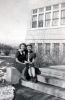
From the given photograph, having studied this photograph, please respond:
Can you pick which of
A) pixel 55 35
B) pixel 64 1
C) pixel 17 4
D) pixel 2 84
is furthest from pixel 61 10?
pixel 2 84

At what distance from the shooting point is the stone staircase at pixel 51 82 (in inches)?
69.6

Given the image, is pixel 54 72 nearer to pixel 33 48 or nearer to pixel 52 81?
pixel 52 81

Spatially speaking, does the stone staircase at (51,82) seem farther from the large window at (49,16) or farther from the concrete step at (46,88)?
the large window at (49,16)

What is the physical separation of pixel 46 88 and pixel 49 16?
50 cm

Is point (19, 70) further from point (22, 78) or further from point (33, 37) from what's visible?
point (33, 37)

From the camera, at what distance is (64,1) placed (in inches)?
70.7

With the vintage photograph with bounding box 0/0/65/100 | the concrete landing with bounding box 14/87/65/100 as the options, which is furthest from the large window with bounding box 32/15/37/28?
the concrete landing with bounding box 14/87/65/100

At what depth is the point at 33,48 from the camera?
70.5 inches

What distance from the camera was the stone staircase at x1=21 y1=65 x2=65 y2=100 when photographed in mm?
1769

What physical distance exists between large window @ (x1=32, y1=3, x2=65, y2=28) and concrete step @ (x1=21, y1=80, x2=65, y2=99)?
405mm

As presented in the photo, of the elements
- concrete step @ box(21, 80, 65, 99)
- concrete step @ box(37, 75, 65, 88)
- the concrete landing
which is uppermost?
concrete step @ box(37, 75, 65, 88)

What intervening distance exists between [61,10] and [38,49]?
0.32m

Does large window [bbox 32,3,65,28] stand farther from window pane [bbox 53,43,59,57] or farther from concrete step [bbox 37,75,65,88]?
concrete step [bbox 37,75,65,88]

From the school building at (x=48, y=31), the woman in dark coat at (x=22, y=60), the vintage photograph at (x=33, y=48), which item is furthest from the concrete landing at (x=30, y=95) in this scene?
the school building at (x=48, y=31)
